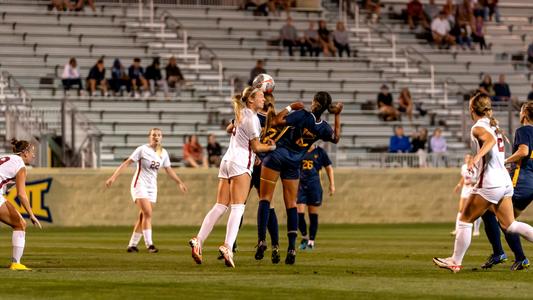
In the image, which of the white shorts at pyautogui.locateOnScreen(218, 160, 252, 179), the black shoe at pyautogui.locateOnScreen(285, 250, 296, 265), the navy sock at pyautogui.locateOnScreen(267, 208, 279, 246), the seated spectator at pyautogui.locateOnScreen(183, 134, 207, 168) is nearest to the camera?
the white shorts at pyautogui.locateOnScreen(218, 160, 252, 179)

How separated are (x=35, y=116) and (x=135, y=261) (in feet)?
50.5

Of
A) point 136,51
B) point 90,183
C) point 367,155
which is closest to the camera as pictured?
point 90,183

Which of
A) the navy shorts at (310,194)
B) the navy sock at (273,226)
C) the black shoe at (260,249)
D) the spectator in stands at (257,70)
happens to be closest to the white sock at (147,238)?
the navy shorts at (310,194)

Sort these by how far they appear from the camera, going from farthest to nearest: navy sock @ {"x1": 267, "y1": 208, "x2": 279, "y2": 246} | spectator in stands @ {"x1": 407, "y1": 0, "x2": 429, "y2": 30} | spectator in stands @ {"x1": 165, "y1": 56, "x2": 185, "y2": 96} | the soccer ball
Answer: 1. spectator in stands @ {"x1": 407, "y1": 0, "x2": 429, "y2": 30}
2. spectator in stands @ {"x1": 165, "y1": 56, "x2": 185, "y2": 96}
3. navy sock @ {"x1": 267, "y1": 208, "x2": 279, "y2": 246}
4. the soccer ball

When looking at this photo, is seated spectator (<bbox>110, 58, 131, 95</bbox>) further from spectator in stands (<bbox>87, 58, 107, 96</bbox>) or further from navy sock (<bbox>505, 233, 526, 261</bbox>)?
navy sock (<bbox>505, 233, 526, 261</bbox>)

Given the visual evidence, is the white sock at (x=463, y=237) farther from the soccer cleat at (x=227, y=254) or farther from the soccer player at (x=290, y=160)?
the soccer cleat at (x=227, y=254)

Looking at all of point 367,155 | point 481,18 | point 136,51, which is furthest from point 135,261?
point 481,18

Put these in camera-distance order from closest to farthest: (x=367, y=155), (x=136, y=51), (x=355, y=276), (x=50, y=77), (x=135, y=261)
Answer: (x=355, y=276)
(x=135, y=261)
(x=367, y=155)
(x=50, y=77)
(x=136, y=51)

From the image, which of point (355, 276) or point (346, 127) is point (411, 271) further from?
point (346, 127)

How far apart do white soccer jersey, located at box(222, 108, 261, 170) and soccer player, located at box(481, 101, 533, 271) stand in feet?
9.58

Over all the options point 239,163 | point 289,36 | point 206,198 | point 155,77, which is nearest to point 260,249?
point 239,163

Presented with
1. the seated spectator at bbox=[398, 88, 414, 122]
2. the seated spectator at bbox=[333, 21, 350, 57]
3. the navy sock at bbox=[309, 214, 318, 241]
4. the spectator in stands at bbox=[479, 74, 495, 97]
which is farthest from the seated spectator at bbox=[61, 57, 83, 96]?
the navy sock at bbox=[309, 214, 318, 241]

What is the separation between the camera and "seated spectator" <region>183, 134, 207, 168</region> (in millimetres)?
33719

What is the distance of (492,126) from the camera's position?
15.1 meters
